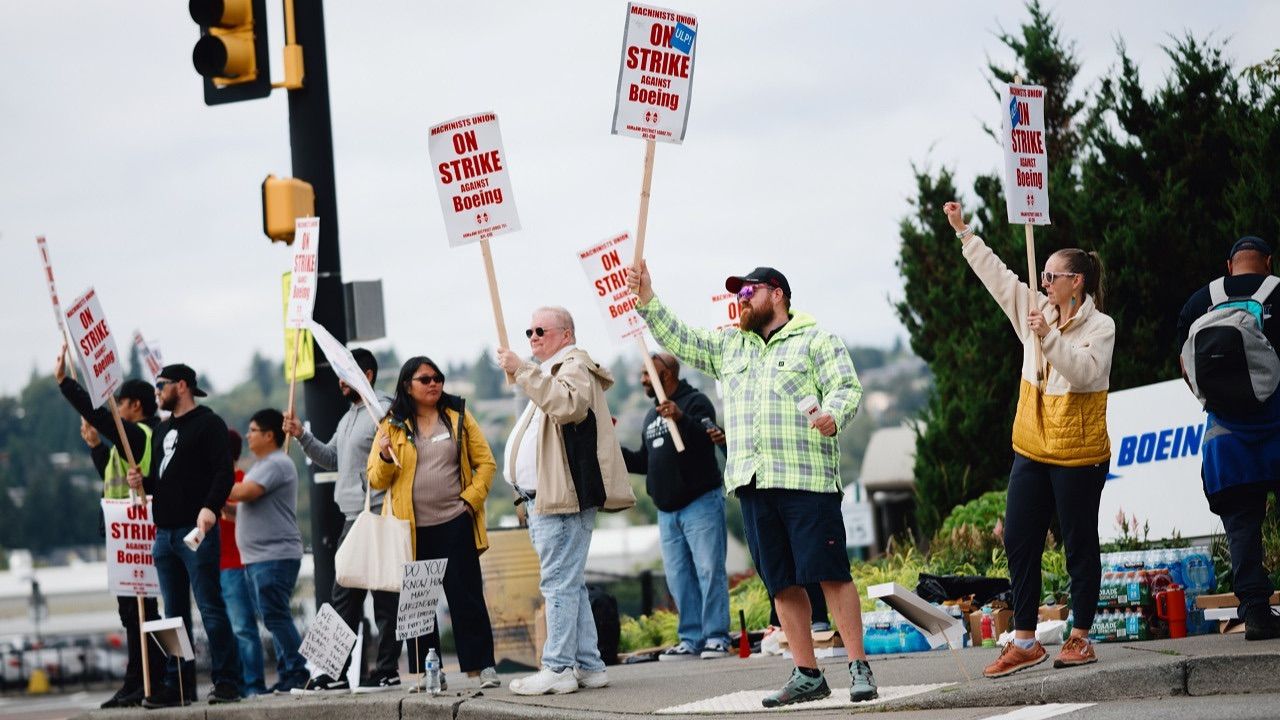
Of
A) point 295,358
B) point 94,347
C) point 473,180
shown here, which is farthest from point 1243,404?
point 94,347

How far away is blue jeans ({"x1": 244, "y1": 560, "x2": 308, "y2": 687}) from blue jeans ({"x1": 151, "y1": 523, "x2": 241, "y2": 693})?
39cm

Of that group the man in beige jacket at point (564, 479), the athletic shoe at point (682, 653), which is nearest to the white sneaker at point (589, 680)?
the man in beige jacket at point (564, 479)

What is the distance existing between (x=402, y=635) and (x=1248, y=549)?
4405 mm

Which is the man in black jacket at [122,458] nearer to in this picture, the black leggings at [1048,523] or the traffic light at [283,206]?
the traffic light at [283,206]

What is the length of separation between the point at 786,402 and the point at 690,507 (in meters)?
4.15

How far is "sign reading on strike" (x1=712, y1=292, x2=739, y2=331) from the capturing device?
12352mm

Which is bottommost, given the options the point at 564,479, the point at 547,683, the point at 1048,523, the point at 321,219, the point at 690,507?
the point at 547,683

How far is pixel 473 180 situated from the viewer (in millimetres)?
9391

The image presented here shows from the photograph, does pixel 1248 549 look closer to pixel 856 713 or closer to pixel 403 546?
pixel 856 713

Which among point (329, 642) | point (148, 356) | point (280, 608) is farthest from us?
point (148, 356)

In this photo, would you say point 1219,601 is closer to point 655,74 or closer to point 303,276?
point 655,74

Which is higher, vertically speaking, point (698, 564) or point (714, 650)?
point (698, 564)

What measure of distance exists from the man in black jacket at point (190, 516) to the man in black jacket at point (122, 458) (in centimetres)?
27

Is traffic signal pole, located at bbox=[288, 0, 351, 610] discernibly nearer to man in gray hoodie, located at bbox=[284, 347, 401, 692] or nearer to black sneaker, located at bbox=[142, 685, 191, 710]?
man in gray hoodie, located at bbox=[284, 347, 401, 692]
